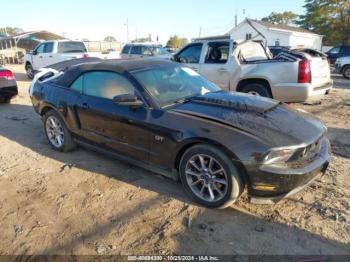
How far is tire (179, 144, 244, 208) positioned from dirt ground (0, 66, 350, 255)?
0.46 ft

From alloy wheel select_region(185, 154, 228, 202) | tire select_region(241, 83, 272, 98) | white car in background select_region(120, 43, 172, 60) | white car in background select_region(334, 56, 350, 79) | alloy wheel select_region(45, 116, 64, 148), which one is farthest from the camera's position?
white car in background select_region(120, 43, 172, 60)

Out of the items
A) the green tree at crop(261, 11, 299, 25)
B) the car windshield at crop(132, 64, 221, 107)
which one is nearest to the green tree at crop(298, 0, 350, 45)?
the green tree at crop(261, 11, 299, 25)

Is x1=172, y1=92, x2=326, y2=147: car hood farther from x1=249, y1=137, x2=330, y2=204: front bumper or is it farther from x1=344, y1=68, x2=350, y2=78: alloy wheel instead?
x1=344, y1=68, x2=350, y2=78: alloy wheel

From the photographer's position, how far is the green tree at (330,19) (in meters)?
40.6

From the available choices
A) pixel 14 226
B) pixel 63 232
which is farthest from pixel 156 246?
pixel 14 226

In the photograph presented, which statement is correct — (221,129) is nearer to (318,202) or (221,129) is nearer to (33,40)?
(318,202)

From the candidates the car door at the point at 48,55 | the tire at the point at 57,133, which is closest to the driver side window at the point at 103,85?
the tire at the point at 57,133

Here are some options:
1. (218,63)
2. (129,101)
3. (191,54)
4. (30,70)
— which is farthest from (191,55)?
(30,70)

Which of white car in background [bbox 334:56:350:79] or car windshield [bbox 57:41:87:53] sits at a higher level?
car windshield [bbox 57:41:87:53]

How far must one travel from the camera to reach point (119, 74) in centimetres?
409

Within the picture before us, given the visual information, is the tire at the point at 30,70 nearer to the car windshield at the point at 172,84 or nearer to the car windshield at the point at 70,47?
the car windshield at the point at 70,47

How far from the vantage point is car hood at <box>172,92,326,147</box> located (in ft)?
10.2

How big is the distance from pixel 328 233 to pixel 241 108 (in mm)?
1566

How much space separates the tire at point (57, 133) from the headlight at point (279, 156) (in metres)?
3.19
